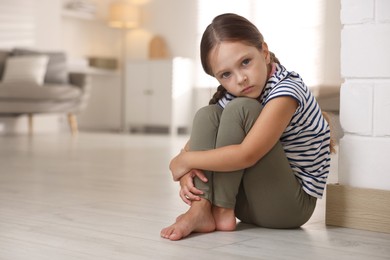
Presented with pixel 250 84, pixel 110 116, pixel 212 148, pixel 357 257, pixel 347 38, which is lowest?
pixel 110 116

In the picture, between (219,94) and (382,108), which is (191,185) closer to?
(219,94)

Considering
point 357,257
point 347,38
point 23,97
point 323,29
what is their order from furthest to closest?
point 323,29 < point 23,97 < point 347,38 < point 357,257

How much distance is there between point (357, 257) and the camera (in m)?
1.09

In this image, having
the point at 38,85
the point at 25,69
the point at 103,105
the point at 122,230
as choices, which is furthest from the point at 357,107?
the point at 103,105

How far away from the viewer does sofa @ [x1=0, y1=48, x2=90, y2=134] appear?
550 centimetres

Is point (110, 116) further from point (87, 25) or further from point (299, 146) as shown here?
point (299, 146)

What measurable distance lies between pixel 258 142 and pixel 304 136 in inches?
5.8

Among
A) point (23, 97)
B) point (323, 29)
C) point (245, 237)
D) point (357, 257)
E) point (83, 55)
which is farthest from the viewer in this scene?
point (83, 55)

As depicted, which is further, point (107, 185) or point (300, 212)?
point (107, 185)

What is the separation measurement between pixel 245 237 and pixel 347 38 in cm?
54

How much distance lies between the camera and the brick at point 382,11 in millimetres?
1326

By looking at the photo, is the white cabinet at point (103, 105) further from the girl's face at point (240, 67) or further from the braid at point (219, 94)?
the girl's face at point (240, 67)

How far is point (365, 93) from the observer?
1.37 meters

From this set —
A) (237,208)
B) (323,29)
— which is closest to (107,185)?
(237,208)
